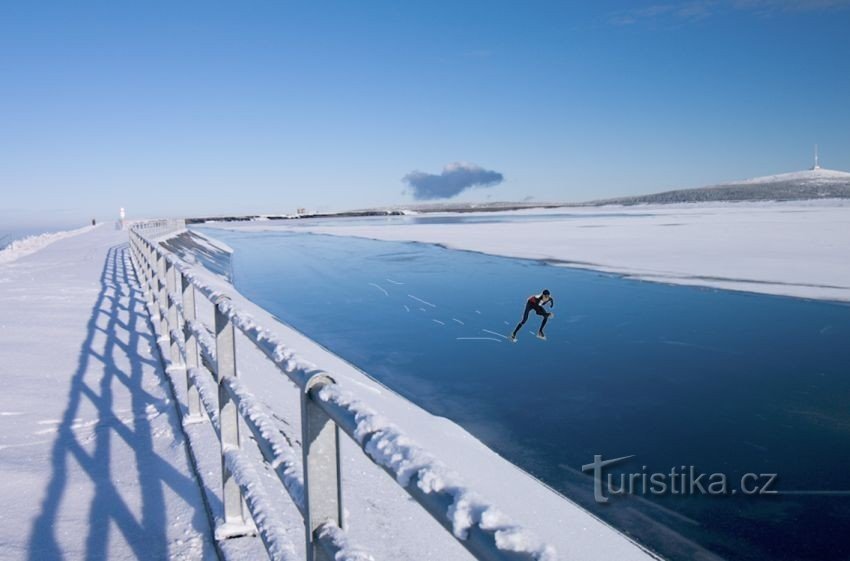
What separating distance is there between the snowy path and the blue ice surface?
136 inches

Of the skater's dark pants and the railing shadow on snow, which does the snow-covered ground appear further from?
the railing shadow on snow

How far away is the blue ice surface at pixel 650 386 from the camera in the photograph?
5305 millimetres

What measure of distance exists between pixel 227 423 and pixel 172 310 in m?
3.47

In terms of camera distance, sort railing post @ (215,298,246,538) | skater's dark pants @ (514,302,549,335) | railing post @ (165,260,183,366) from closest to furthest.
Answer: railing post @ (215,298,246,538), railing post @ (165,260,183,366), skater's dark pants @ (514,302,549,335)

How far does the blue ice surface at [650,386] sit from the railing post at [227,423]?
11.1 ft

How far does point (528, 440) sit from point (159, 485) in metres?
4.19

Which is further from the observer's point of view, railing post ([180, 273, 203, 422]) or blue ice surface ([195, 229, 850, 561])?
blue ice surface ([195, 229, 850, 561])

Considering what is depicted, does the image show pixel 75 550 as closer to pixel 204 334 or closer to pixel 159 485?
pixel 159 485

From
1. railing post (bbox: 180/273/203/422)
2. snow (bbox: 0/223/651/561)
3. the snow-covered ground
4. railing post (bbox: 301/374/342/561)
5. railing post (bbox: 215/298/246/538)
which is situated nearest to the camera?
railing post (bbox: 301/374/342/561)

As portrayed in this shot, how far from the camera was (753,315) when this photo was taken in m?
12.8

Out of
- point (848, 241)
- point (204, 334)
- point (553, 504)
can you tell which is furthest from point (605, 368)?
point (848, 241)

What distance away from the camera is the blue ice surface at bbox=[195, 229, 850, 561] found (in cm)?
530

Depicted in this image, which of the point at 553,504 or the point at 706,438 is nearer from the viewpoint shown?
the point at 553,504

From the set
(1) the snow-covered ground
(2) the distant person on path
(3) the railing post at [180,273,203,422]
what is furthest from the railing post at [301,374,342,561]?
(1) the snow-covered ground
